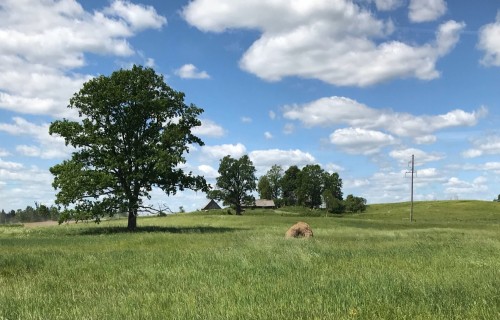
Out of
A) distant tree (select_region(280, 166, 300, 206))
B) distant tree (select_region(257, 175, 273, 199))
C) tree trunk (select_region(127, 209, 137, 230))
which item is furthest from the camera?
distant tree (select_region(257, 175, 273, 199))

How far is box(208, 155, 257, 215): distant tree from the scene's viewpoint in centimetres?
11131

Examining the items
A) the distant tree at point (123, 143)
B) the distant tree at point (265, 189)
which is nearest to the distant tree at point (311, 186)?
the distant tree at point (265, 189)

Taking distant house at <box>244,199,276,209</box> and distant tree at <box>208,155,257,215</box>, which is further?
distant house at <box>244,199,276,209</box>

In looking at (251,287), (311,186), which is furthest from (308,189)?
(251,287)

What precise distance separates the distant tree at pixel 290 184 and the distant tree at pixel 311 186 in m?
5.19

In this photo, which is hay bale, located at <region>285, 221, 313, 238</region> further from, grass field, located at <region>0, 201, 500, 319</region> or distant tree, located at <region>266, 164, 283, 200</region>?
distant tree, located at <region>266, 164, 283, 200</region>

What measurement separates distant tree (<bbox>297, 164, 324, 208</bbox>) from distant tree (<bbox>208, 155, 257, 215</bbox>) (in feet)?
86.6

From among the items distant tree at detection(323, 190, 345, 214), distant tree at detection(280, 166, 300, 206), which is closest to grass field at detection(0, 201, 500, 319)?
distant tree at detection(323, 190, 345, 214)

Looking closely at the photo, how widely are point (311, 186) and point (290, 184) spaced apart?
12.3m

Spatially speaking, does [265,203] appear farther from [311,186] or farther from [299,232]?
[299,232]

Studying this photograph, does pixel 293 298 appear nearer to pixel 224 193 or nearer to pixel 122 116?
pixel 122 116

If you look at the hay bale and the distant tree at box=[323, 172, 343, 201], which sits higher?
the distant tree at box=[323, 172, 343, 201]

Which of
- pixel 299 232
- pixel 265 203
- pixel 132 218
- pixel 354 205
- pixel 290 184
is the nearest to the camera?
pixel 299 232

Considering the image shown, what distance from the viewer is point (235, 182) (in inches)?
4444
